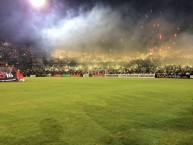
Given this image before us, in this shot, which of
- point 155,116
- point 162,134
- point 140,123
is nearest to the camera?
point 162,134

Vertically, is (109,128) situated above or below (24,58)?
below

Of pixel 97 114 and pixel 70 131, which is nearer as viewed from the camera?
pixel 70 131

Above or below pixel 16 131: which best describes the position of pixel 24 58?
above

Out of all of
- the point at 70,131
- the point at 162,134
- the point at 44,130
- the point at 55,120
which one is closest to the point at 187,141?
the point at 162,134

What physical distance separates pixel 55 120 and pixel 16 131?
221 cm

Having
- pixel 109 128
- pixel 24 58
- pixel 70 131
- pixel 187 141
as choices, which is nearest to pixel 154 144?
pixel 187 141

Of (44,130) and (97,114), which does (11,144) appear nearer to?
(44,130)

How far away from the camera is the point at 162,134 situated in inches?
336

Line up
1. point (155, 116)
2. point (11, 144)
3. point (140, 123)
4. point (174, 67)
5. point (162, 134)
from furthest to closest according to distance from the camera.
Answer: point (174, 67) → point (155, 116) → point (140, 123) → point (162, 134) → point (11, 144)

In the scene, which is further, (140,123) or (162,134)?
(140,123)

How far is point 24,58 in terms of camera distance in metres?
165

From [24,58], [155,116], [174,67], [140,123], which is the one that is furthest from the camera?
[24,58]

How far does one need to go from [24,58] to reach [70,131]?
16200 centimetres

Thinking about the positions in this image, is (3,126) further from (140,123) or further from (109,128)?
(140,123)
